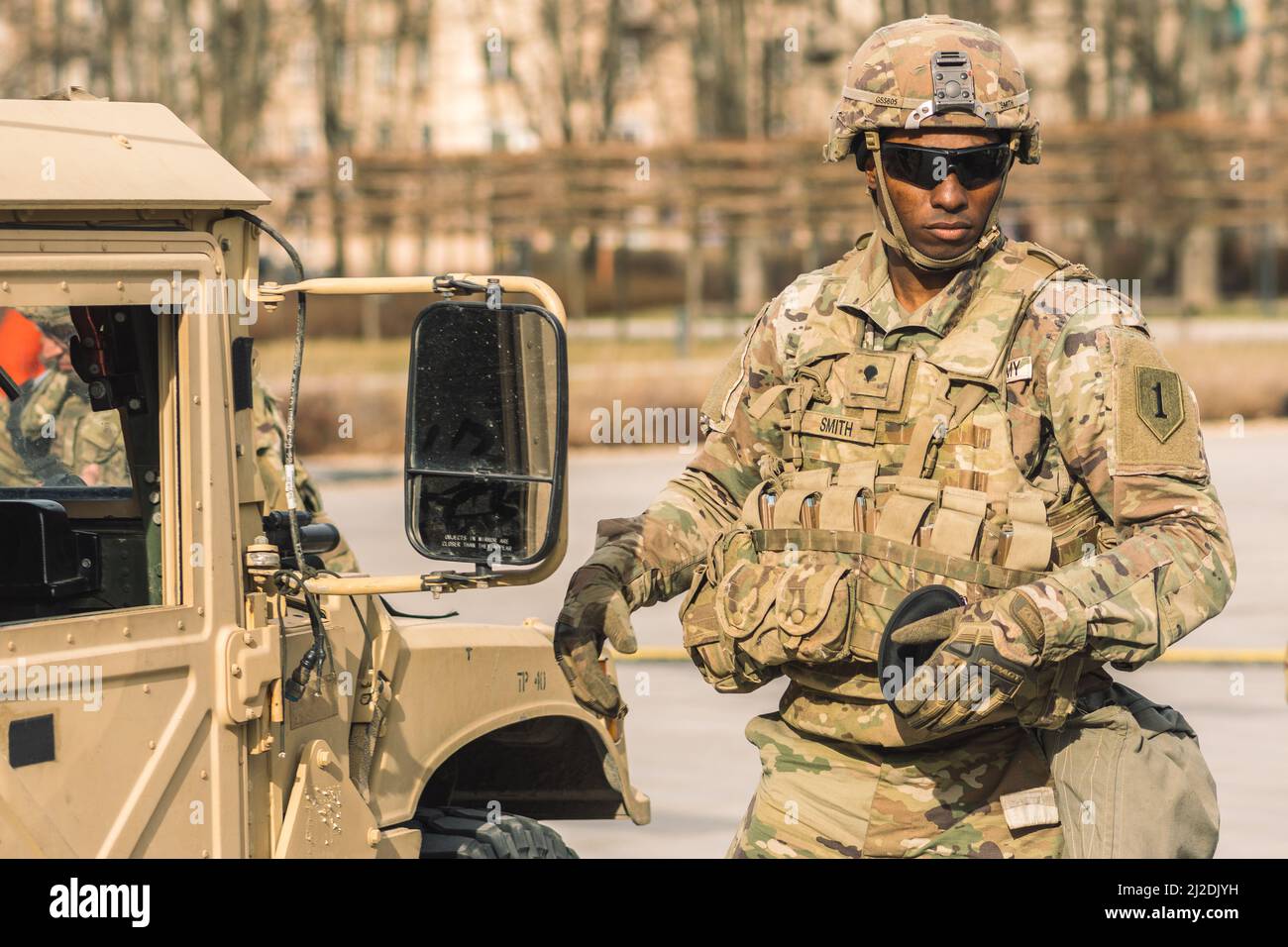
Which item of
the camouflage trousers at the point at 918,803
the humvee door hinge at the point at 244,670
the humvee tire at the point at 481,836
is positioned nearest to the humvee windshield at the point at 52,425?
the humvee door hinge at the point at 244,670

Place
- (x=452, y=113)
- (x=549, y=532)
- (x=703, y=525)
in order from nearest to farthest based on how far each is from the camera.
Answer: (x=549, y=532), (x=703, y=525), (x=452, y=113)

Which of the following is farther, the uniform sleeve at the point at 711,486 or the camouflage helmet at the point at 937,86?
the uniform sleeve at the point at 711,486

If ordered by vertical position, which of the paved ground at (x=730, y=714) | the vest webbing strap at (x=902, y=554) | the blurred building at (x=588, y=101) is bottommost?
the paved ground at (x=730, y=714)

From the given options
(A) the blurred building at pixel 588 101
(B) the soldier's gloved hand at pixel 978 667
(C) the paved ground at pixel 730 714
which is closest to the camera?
(B) the soldier's gloved hand at pixel 978 667

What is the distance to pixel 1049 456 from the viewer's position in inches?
152

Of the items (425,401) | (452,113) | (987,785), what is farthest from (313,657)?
(452,113)

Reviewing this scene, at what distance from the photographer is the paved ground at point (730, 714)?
792 centimetres

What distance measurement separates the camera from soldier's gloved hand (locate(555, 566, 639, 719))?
3873mm

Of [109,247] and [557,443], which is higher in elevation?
[109,247]

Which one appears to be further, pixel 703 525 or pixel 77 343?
pixel 703 525

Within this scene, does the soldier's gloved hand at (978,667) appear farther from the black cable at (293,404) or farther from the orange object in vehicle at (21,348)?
the orange object in vehicle at (21,348)

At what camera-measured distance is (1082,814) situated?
373cm

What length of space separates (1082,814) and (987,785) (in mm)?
211

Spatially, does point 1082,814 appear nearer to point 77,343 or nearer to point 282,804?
point 282,804
